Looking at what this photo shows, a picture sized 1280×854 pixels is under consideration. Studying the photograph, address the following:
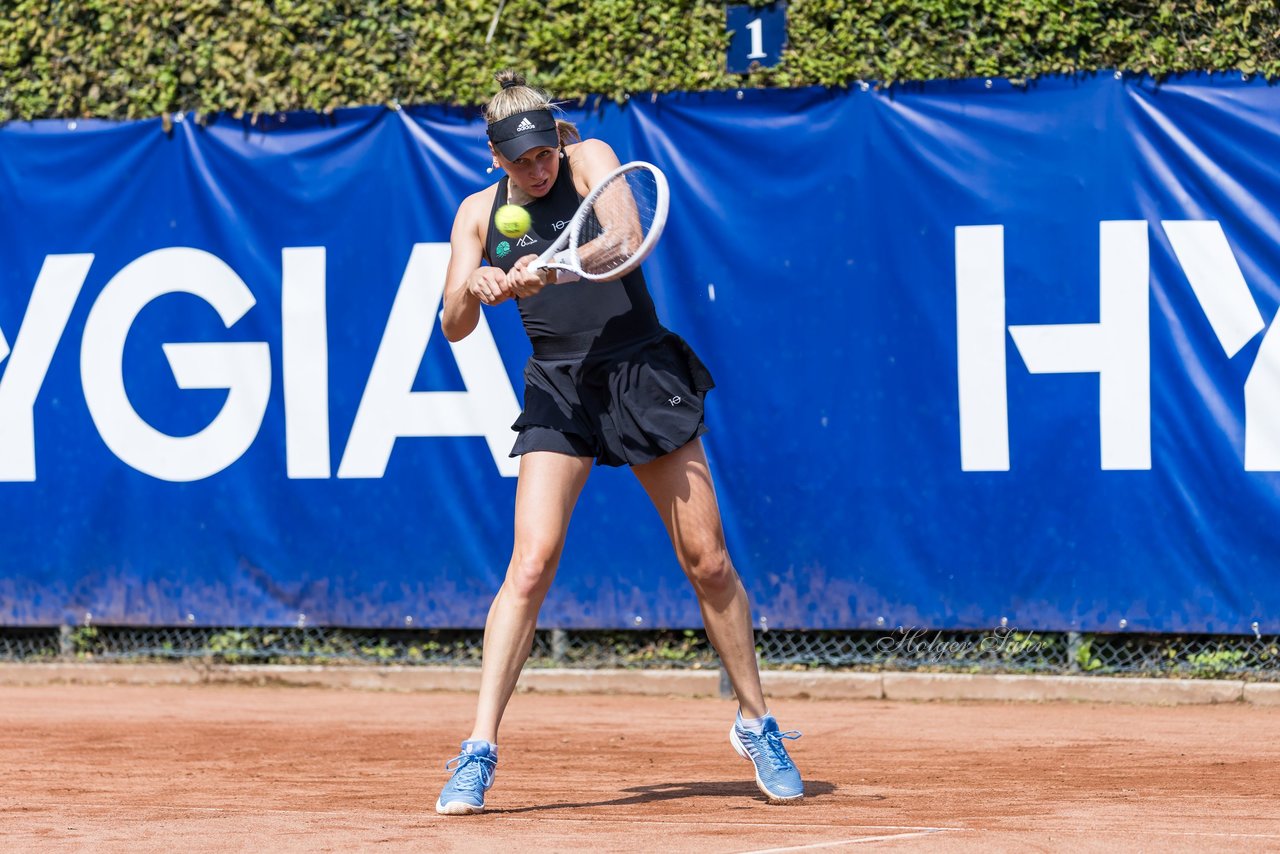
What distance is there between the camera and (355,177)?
666 cm

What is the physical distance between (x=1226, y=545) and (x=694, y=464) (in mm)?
2655

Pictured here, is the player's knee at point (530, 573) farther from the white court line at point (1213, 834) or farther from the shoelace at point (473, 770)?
the white court line at point (1213, 834)

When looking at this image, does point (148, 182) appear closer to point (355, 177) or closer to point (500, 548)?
point (355, 177)

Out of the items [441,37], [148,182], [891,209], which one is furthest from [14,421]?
[891,209]

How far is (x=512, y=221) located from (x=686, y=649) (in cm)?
294

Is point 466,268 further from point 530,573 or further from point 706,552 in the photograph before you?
point 706,552

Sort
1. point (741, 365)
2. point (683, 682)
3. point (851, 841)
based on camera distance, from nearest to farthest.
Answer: point (851, 841) → point (741, 365) → point (683, 682)

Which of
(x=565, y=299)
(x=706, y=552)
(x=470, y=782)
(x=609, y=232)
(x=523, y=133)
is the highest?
(x=523, y=133)

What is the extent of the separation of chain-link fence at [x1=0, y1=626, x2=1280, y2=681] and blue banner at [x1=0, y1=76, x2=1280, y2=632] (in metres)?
0.16

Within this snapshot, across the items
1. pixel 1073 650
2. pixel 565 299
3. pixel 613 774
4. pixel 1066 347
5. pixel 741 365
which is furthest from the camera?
pixel 741 365

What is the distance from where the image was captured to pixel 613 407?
162 inches

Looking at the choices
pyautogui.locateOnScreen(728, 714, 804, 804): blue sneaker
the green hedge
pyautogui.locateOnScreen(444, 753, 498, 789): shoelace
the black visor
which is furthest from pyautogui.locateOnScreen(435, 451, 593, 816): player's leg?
the green hedge

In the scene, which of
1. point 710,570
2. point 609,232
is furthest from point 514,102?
point 710,570

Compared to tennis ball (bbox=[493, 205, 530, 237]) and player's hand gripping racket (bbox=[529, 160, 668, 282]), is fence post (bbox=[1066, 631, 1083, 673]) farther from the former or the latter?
tennis ball (bbox=[493, 205, 530, 237])
